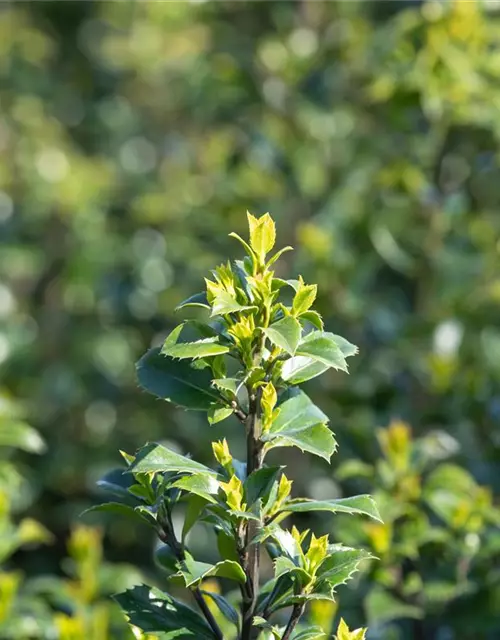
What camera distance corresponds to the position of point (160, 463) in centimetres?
95

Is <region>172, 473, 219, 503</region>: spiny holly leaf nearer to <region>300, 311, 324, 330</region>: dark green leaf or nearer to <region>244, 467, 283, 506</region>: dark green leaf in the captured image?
<region>244, 467, 283, 506</region>: dark green leaf

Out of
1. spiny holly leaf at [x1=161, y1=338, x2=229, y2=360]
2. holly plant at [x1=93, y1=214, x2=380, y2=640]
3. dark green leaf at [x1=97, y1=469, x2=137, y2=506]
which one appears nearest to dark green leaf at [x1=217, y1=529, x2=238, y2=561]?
holly plant at [x1=93, y1=214, x2=380, y2=640]

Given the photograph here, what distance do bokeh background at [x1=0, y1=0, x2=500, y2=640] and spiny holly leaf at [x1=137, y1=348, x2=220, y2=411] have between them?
0.44m

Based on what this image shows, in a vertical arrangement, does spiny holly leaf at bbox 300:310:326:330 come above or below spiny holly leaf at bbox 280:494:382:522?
above

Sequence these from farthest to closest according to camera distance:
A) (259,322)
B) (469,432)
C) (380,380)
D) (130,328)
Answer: (130,328) → (380,380) → (469,432) → (259,322)

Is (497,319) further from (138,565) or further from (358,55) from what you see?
(138,565)

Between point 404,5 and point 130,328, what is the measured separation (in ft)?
5.32

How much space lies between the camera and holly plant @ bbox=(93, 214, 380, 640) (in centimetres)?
95

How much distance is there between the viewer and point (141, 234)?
3.60 m

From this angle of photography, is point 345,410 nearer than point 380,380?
Yes

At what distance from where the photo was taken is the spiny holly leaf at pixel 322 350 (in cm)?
94

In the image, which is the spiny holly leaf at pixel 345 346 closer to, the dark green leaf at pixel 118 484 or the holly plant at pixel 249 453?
the holly plant at pixel 249 453

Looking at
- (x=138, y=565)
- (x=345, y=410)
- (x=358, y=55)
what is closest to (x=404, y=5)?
(x=358, y=55)

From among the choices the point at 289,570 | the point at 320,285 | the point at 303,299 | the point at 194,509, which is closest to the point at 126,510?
the point at 194,509
